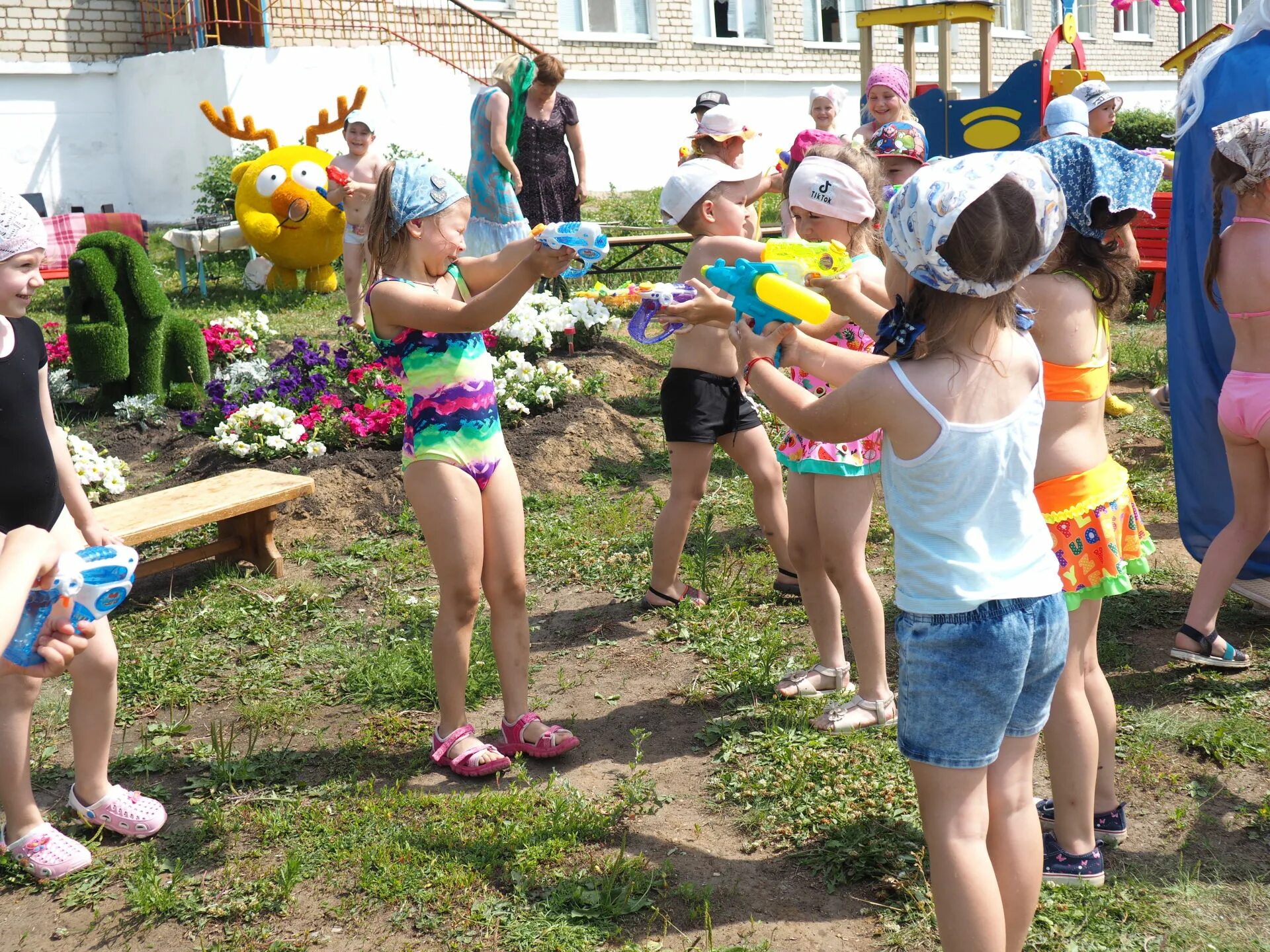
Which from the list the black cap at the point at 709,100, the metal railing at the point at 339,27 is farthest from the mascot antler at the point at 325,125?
the black cap at the point at 709,100

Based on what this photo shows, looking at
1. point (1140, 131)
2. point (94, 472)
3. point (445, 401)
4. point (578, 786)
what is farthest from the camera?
point (1140, 131)

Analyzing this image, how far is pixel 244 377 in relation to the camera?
6.73 metres

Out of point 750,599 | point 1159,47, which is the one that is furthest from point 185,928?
point 1159,47

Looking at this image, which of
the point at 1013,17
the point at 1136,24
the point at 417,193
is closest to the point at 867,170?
the point at 417,193

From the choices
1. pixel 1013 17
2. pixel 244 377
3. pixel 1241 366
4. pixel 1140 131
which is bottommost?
pixel 244 377

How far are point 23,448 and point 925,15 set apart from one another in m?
11.4

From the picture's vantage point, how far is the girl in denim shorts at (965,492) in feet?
6.78

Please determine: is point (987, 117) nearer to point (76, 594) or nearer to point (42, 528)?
point (42, 528)

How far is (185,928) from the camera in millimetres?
2822

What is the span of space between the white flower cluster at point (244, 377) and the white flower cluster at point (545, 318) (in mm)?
1370

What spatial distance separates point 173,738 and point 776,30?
19136 millimetres

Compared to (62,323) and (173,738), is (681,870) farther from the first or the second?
(62,323)

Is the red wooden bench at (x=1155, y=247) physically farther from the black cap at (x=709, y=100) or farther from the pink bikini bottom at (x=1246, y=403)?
the pink bikini bottom at (x=1246, y=403)

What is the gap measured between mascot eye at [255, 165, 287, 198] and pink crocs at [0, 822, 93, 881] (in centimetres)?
857
